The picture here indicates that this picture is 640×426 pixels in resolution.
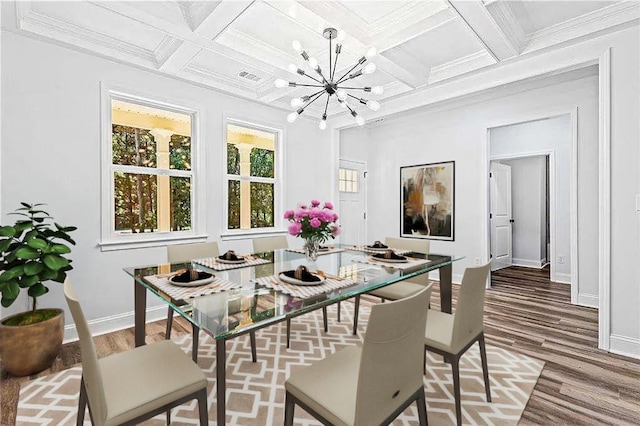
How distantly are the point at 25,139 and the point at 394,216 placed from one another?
4915 millimetres

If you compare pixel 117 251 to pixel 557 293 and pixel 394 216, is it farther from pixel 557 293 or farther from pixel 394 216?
pixel 557 293

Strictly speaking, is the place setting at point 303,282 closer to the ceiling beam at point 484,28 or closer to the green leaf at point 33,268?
the green leaf at point 33,268

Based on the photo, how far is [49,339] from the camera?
2262 mm

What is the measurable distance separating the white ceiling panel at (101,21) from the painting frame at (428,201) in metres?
4.07

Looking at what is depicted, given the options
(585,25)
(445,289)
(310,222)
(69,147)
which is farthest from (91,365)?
(585,25)

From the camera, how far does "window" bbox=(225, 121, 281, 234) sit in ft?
13.4

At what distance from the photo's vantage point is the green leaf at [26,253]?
211 centimetres

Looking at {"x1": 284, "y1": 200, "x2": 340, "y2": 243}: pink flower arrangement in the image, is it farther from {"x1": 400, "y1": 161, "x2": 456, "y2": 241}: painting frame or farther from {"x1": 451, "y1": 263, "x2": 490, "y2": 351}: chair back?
{"x1": 400, "y1": 161, "x2": 456, "y2": 241}: painting frame

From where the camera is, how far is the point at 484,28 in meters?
2.53

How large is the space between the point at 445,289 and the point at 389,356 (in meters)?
1.49

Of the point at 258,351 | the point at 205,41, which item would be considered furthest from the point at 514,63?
the point at 258,351

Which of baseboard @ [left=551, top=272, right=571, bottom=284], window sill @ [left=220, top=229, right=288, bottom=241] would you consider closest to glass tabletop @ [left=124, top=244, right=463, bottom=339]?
window sill @ [left=220, top=229, right=288, bottom=241]

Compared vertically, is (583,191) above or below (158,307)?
above

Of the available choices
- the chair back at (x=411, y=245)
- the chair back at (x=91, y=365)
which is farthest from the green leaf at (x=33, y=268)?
the chair back at (x=411, y=245)
